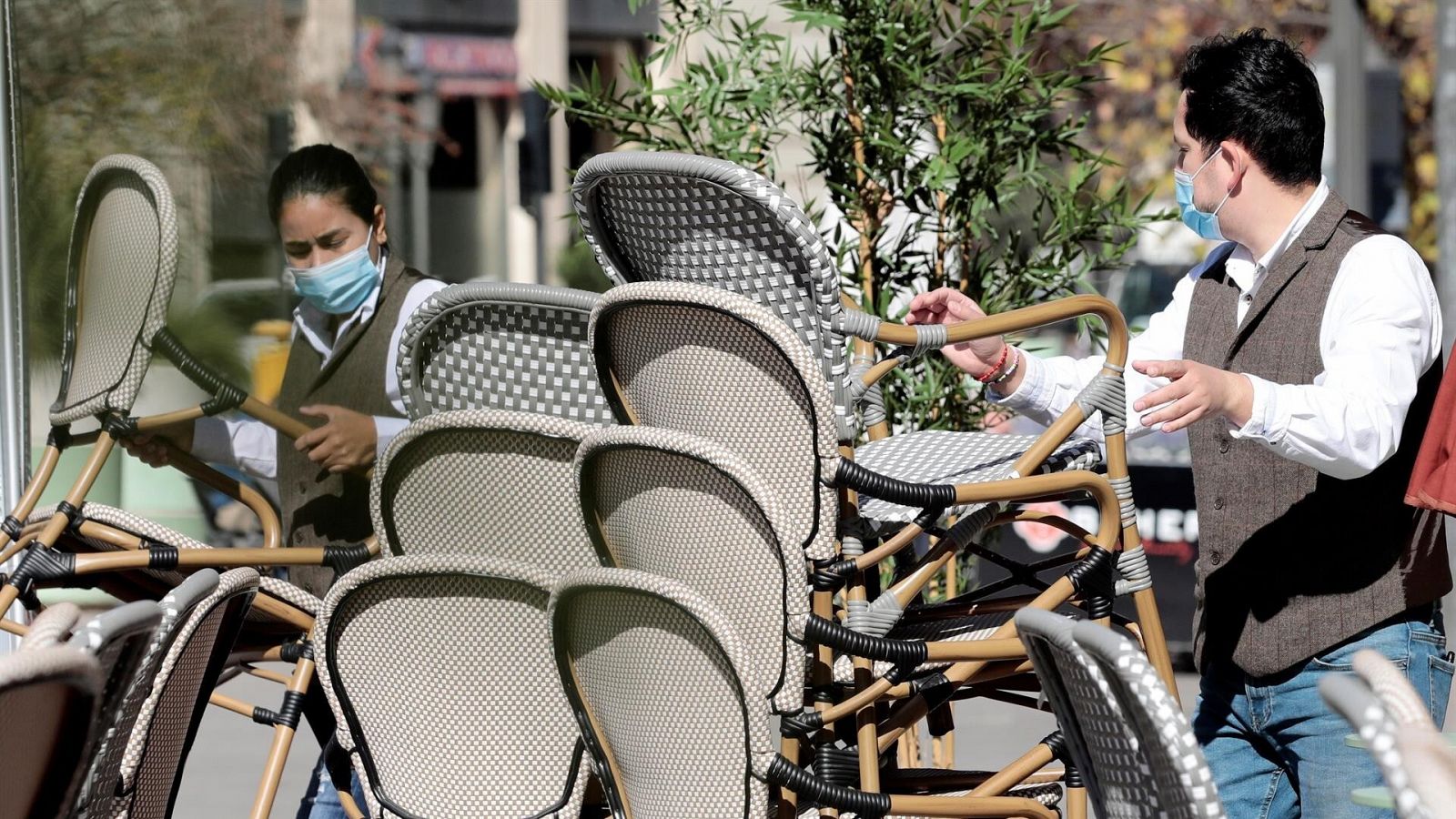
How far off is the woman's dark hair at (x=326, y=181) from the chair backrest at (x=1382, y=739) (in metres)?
2.64

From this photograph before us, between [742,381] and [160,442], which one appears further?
[160,442]

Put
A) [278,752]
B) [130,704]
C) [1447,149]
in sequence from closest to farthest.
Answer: [130,704]
[278,752]
[1447,149]

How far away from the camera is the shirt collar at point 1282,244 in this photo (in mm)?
2604

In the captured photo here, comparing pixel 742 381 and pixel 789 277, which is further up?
pixel 789 277

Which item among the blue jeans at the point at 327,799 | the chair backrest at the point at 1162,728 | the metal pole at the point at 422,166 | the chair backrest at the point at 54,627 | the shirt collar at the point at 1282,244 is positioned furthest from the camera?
the metal pole at the point at 422,166

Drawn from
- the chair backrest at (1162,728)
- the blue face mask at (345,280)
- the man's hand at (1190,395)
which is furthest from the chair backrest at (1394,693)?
the blue face mask at (345,280)

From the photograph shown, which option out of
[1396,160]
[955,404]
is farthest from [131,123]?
[1396,160]

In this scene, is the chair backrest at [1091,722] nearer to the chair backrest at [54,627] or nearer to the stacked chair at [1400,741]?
the stacked chair at [1400,741]

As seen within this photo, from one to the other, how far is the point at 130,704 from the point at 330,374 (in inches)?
69.2

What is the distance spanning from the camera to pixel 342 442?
3322mm

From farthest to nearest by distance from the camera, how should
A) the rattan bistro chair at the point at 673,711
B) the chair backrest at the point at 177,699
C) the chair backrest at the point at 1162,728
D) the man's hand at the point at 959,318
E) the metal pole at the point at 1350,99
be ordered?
1. the metal pole at the point at 1350,99
2. the man's hand at the point at 959,318
3. the rattan bistro chair at the point at 673,711
4. the chair backrest at the point at 177,699
5. the chair backrest at the point at 1162,728

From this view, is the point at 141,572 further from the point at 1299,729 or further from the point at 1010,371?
the point at 1299,729

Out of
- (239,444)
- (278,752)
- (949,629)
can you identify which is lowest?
(278,752)

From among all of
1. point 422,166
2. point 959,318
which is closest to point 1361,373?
point 959,318
